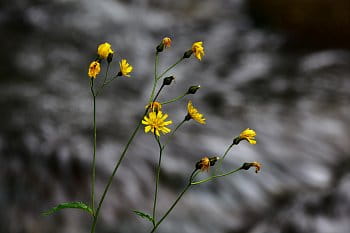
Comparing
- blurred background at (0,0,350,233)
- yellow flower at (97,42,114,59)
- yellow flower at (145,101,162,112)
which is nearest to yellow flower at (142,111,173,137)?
yellow flower at (145,101,162,112)

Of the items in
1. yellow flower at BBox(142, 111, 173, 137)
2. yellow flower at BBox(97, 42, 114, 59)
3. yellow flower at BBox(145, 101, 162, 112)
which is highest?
yellow flower at BBox(97, 42, 114, 59)

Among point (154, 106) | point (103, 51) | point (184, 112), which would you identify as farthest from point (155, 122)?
point (184, 112)

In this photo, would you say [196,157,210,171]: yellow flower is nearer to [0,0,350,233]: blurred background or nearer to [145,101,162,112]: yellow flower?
[145,101,162,112]: yellow flower

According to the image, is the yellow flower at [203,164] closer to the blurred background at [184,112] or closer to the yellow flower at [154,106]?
the yellow flower at [154,106]

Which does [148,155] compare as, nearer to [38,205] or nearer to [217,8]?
[38,205]

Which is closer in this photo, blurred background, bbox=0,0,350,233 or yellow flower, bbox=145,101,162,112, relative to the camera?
yellow flower, bbox=145,101,162,112

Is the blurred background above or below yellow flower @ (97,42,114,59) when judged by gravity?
above

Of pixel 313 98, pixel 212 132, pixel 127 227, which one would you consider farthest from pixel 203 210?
pixel 313 98

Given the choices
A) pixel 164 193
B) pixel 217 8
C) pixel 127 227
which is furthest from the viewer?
pixel 217 8
